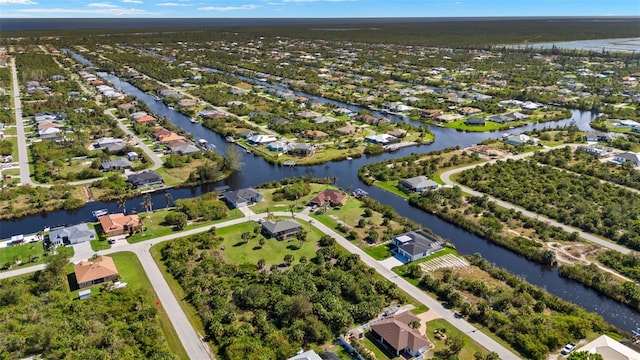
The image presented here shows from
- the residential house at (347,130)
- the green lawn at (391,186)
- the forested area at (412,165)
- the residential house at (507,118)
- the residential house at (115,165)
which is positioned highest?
the residential house at (507,118)

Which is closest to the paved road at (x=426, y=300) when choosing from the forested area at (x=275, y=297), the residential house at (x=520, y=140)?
the forested area at (x=275, y=297)

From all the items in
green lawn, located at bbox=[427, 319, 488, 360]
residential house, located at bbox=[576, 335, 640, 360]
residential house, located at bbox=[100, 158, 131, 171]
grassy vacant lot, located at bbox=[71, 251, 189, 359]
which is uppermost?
residential house, located at bbox=[100, 158, 131, 171]

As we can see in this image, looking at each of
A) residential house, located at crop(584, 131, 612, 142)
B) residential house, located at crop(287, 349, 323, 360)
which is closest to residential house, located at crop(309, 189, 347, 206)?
residential house, located at crop(287, 349, 323, 360)

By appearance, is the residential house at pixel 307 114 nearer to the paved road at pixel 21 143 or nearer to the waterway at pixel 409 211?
the waterway at pixel 409 211

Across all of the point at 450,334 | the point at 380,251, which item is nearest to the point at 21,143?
the point at 380,251

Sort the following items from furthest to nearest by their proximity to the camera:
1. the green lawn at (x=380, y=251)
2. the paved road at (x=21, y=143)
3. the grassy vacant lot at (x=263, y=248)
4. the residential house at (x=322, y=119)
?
the residential house at (x=322, y=119) → the paved road at (x=21, y=143) → the green lawn at (x=380, y=251) → the grassy vacant lot at (x=263, y=248)

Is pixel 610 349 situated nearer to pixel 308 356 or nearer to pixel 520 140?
pixel 308 356

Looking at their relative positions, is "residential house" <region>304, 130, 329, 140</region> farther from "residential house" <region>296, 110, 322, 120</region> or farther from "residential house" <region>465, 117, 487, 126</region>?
"residential house" <region>465, 117, 487, 126</region>
